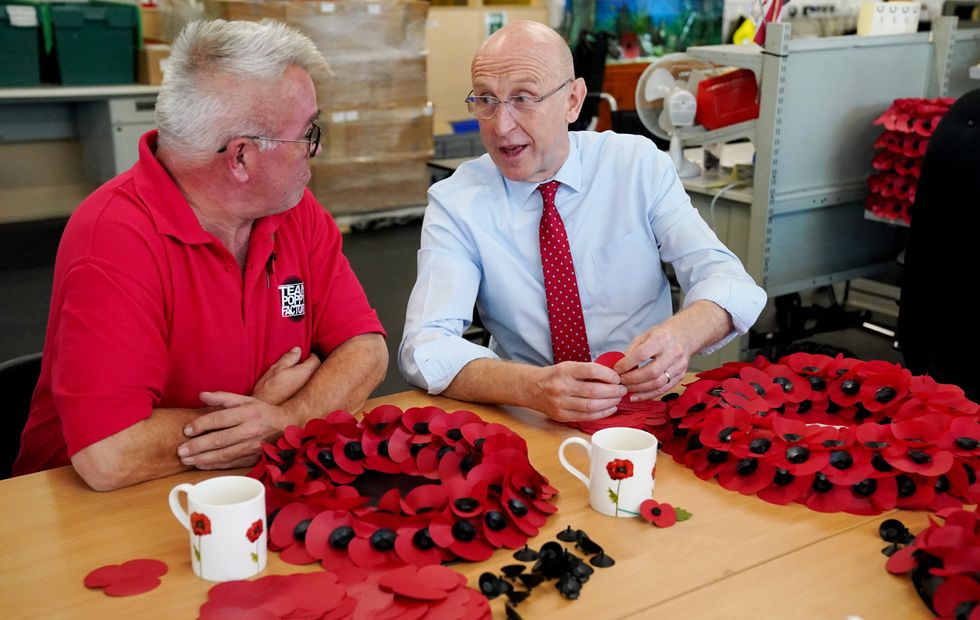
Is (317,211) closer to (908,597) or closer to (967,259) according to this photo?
(908,597)

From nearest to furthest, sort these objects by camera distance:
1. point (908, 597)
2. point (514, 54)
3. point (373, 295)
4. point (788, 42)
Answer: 1. point (908, 597)
2. point (514, 54)
3. point (788, 42)
4. point (373, 295)

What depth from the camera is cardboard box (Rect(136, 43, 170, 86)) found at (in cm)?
536

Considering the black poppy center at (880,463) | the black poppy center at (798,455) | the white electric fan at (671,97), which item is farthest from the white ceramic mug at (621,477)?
the white electric fan at (671,97)

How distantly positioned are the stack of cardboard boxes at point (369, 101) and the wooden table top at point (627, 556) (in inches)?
183

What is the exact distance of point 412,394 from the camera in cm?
172

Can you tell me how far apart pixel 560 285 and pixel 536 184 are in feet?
0.72

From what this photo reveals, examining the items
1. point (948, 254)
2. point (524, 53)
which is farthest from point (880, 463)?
point (948, 254)

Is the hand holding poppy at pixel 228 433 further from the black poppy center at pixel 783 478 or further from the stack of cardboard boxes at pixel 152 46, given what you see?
the stack of cardboard boxes at pixel 152 46

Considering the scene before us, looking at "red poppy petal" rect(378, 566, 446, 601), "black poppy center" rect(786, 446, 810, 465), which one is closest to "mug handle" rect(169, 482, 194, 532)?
"red poppy petal" rect(378, 566, 446, 601)

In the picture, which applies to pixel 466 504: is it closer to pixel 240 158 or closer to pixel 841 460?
pixel 841 460

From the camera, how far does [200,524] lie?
1.07 metres

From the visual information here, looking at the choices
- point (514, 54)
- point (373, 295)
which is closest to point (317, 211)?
point (514, 54)

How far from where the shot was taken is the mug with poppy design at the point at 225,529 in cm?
106

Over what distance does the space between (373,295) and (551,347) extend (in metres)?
2.96
